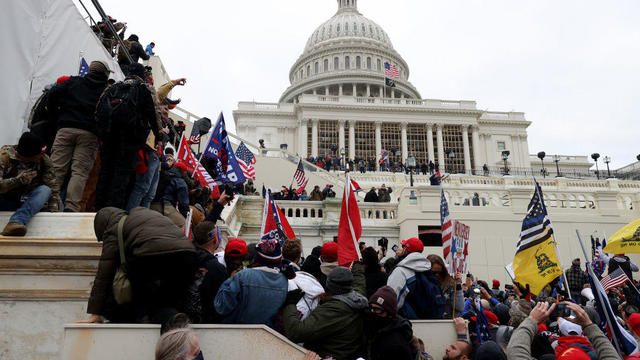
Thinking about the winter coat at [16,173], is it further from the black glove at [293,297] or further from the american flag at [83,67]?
the american flag at [83,67]

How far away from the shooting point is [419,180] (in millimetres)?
28844

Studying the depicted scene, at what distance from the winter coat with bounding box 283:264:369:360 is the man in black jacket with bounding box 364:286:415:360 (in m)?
0.12

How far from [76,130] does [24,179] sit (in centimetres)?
96

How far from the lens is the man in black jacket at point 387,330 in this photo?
3.35m

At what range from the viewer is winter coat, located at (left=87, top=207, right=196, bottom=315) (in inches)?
118

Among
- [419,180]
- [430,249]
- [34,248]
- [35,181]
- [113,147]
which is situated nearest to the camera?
[34,248]

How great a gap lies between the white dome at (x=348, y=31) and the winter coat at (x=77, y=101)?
76521 millimetres

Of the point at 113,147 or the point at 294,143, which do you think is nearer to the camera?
the point at 113,147

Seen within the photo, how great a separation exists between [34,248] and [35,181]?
87 cm

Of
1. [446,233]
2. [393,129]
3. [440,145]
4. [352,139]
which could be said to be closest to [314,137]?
[352,139]

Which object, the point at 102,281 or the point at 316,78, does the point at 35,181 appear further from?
the point at 316,78

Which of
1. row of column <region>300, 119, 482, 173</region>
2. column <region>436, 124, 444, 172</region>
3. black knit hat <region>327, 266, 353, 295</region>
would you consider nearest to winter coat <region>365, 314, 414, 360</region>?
black knit hat <region>327, 266, 353, 295</region>

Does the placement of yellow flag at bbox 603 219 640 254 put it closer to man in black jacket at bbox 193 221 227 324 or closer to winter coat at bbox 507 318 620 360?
winter coat at bbox 507 318 620 360

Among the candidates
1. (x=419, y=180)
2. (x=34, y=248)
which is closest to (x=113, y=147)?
(x=34, y=248)
